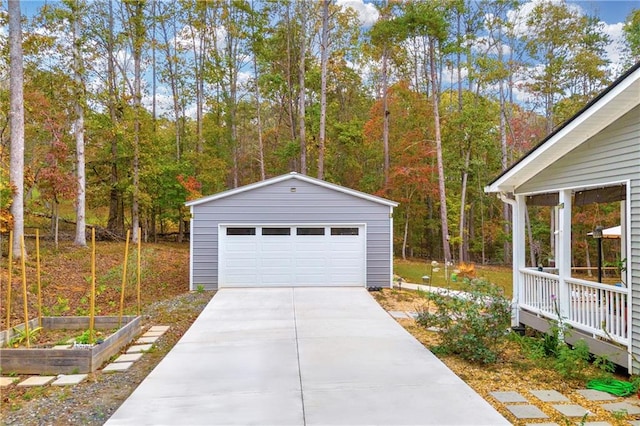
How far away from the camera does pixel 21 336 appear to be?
19.3ft

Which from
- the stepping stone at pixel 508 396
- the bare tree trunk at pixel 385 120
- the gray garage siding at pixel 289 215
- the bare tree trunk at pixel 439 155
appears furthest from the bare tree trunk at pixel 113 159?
the stepping stone at pixel 508 396

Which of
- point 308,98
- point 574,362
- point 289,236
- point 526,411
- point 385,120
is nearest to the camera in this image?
point 526,411

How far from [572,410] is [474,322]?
1.64 m

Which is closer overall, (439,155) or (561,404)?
(561,404)

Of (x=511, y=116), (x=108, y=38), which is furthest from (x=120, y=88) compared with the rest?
(x=511, y=116)

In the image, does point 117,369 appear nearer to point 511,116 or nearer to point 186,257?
point 186,257

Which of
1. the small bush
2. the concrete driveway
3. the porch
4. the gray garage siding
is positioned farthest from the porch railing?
the gray garage siding

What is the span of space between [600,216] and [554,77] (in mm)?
6334

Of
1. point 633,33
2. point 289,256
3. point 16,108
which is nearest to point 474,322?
point 289,256

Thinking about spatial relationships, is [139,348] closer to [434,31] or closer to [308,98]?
[434,31]

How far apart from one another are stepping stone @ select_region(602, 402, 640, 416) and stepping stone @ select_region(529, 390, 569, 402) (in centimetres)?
34

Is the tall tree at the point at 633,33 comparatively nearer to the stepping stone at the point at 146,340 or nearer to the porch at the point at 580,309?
the porch at the point at 580,309

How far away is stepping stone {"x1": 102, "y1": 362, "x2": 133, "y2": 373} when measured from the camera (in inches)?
197

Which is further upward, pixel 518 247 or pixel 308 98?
pixel 308 98
